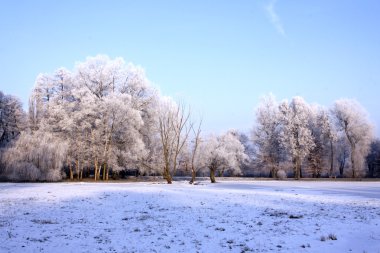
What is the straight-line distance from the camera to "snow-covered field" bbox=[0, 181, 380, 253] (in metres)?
9.75

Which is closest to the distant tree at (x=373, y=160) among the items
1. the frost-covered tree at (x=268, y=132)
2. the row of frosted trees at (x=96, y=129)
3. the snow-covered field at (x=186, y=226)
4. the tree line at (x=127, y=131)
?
the tree line at (x=127, y=131)


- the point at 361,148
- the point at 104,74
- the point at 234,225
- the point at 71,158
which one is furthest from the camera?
the point at 361,148

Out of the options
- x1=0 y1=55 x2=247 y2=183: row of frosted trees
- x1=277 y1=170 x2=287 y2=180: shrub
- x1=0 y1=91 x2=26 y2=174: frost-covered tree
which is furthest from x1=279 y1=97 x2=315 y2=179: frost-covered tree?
x1=0 y1=91 x2=26 y2=174: frost-covered tree

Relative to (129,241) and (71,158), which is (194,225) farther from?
(71,158)

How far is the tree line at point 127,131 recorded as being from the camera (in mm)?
37688

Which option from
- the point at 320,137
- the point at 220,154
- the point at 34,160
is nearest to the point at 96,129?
the point at 34,160

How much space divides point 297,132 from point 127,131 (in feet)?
91.6

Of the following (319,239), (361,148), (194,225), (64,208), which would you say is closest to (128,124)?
(64,208)

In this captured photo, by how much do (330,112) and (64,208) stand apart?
5324 cm

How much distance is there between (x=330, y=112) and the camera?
59062mm

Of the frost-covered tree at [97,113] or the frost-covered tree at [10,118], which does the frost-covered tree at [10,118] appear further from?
the frost-covered tree at [97,113]

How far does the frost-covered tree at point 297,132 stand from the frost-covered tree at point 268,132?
1.36 metres

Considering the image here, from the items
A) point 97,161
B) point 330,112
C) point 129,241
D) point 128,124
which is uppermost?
point 330,112

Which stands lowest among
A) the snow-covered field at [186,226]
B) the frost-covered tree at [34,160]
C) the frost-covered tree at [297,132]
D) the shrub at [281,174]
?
the snow-covered field at [186,226]
